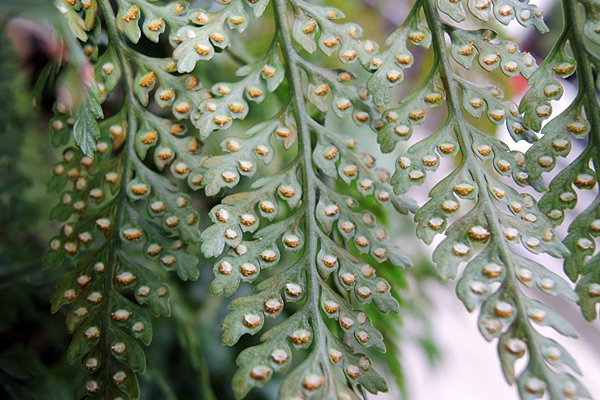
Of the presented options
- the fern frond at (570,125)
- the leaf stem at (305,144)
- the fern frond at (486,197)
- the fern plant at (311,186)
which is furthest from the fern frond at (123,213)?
the fern frond at (570,125)

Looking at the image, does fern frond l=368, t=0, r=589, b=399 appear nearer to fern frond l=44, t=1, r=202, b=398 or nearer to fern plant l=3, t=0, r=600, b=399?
fern plant l=3, t=0, r=600, b=399

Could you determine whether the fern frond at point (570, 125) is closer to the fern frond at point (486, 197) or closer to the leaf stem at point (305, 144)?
the fern frond at point (486, 197)

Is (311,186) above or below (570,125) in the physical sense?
below

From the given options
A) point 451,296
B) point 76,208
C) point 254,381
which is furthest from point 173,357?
point 451,296

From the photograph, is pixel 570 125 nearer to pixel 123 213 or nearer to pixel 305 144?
pixel 305 144

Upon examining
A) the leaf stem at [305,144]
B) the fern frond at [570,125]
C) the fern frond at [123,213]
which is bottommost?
the fern frond at [123,213]

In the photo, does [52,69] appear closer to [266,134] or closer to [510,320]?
[266,134]

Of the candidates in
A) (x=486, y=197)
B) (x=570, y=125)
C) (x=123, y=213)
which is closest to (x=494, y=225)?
(x=486, y=197)

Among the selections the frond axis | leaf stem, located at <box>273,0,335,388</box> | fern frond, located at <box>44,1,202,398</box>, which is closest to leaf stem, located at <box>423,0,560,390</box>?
the frond axis
